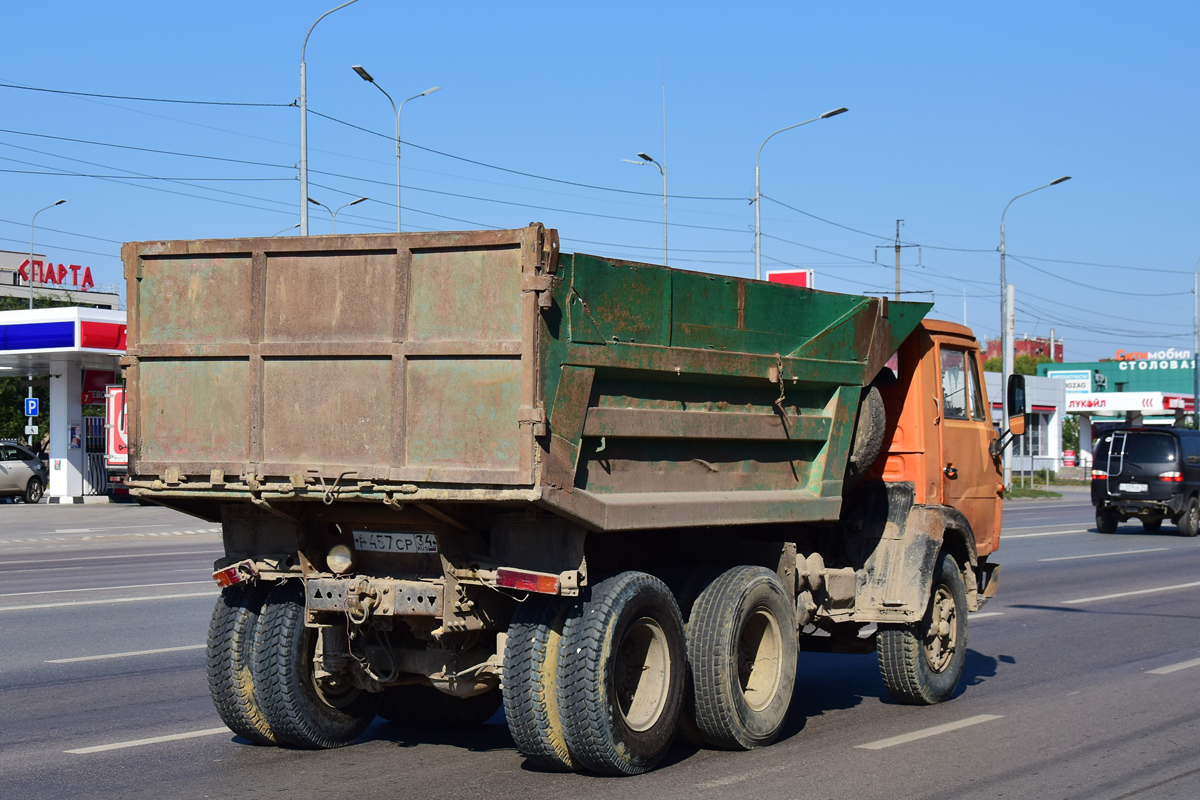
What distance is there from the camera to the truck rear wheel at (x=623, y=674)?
238 inches

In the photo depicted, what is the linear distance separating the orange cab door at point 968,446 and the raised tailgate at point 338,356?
14.0ft

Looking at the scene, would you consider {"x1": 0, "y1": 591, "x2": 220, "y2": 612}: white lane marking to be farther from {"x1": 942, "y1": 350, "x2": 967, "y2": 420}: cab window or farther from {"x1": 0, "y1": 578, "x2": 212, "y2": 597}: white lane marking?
{"x1": 942, "y1": 350, "x2": 967, "y2": 420}: cab window

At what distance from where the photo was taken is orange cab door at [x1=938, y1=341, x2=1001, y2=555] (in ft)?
30.0

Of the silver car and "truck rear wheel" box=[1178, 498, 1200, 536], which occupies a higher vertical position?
the silver car

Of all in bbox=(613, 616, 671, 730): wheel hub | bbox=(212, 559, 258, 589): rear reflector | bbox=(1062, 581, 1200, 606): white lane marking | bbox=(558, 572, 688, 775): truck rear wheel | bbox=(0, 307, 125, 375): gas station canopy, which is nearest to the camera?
bbox=(558, 572, 688, 775): truck rear wheel

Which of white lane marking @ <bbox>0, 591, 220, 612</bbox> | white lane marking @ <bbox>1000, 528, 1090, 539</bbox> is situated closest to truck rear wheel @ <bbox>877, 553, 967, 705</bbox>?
white lane marking @ <bbox>0, 591, 220, 612</bbox>

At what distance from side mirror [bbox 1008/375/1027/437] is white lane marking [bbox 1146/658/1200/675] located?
208 cm

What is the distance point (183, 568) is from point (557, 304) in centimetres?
1378

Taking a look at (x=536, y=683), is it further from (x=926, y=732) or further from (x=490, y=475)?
(x=926, y=732)

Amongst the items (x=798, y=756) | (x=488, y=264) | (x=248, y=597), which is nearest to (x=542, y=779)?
(x=798, y=756)

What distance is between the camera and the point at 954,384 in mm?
9391

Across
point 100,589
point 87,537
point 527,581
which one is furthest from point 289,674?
point 87,537

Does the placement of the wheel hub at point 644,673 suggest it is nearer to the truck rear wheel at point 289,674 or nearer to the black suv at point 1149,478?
the truck rear wheel at point 289,674

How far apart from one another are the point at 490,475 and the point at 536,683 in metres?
1.03
